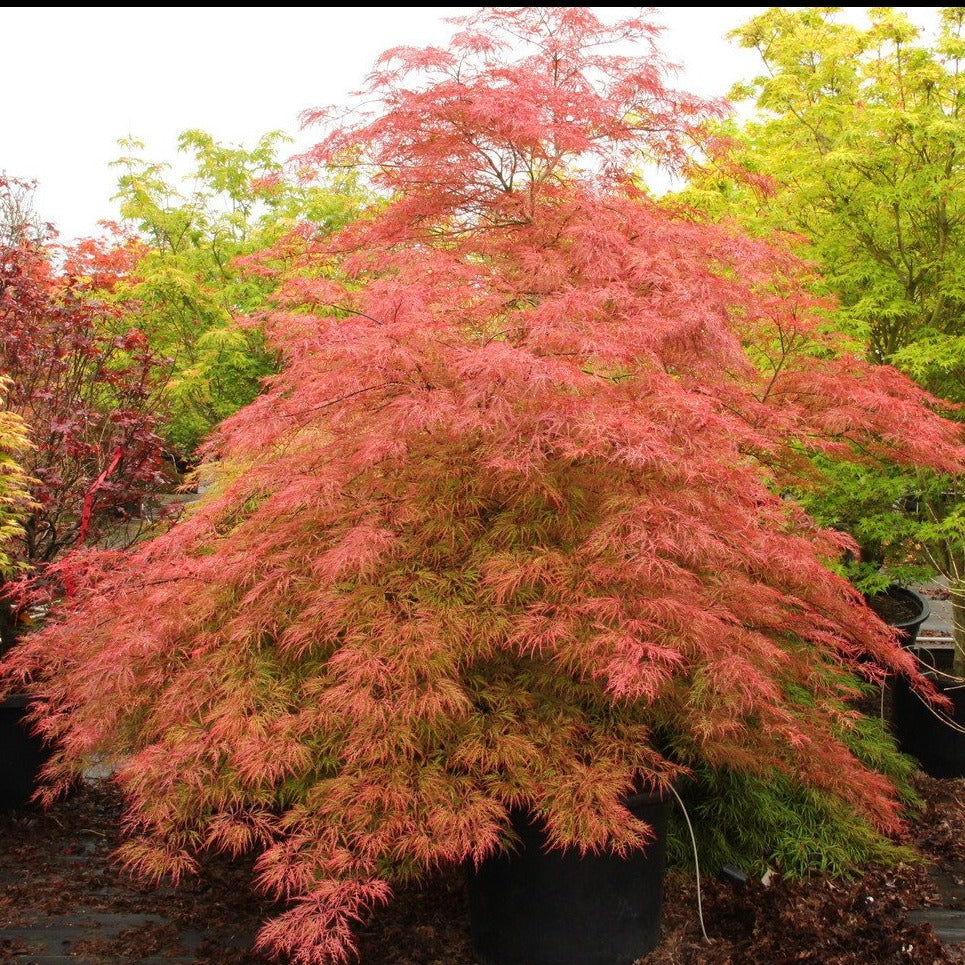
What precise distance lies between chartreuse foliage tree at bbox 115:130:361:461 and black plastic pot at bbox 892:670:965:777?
575 cm

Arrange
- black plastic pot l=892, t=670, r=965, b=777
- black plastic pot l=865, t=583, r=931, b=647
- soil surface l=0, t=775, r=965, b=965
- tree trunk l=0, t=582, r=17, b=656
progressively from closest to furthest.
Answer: soil surface l=0, t=775, r=965, b=965, tree trunk l=0, t=582, r=17, b=656, black plastic pot l=892, t=670, r=965, b=777, black plastic pot l=865, t=583, r=931, b=647

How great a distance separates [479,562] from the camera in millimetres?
2893

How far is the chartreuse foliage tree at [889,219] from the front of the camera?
4.75 metres

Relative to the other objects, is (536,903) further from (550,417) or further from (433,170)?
(433,170)

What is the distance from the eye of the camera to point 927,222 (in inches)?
200

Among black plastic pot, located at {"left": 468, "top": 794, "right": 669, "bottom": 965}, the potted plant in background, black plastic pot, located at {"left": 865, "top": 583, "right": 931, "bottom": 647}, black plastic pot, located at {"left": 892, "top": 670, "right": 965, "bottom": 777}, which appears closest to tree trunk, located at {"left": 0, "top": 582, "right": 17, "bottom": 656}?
black plastic pot, located at {"left": 468, "top": 794, "right": 669, "bottom": 965}

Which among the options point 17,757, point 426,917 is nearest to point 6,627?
point 17,757

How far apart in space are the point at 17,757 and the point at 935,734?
4.52 metres

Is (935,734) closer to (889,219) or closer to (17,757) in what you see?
(889,219)

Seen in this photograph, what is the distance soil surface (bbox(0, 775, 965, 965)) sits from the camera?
10.4 ft

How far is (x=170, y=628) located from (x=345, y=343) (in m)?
1.15

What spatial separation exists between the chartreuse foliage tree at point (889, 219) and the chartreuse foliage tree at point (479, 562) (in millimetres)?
1191

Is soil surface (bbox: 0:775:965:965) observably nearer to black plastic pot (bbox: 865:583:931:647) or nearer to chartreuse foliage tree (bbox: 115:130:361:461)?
black plastic pot (bbox: 865:583:931:647)

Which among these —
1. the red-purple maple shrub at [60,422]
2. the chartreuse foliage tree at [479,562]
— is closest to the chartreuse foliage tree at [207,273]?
the red-purple maple shrub at [60,422]
